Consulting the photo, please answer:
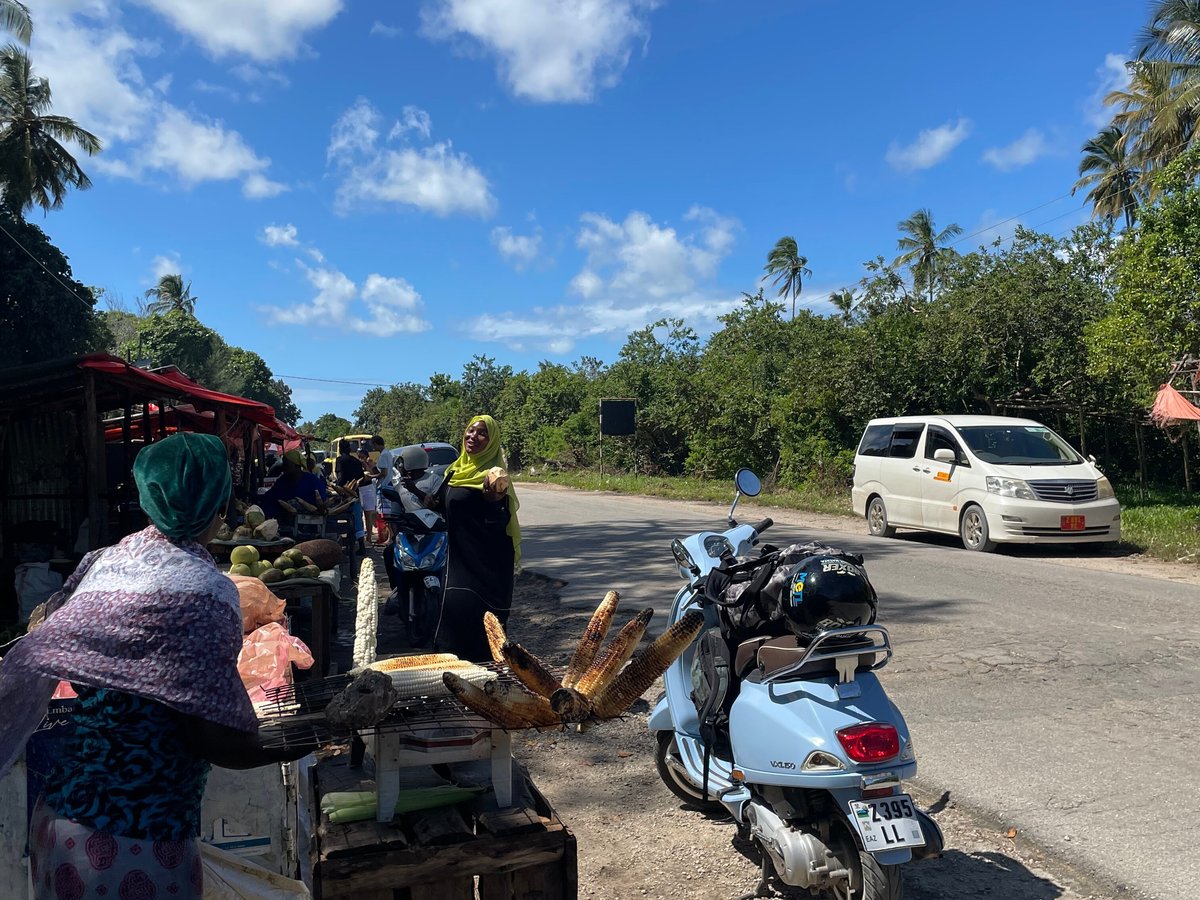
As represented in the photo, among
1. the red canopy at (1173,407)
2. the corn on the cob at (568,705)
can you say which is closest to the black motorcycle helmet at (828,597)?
the corn on the cob at (568,705)

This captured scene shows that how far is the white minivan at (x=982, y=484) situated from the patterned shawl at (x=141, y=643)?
12028mm

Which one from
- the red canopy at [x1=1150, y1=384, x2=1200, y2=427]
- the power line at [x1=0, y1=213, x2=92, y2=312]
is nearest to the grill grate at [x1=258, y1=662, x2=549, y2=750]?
the red canopy at [x1=1150, y1=384, x2=1200, y2=427]

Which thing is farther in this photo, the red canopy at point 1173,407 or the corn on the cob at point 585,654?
the red canopy at point 1173,407

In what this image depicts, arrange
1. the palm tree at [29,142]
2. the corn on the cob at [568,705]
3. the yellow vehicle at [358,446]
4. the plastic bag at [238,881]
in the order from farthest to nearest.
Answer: the palm tree at [29,142] < the yellow vehicle at [358,446] < the corn on the cob at [568,705] < the plastic bag at [238,881]

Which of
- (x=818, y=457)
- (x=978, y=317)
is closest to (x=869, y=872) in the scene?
(x=978, y=317)

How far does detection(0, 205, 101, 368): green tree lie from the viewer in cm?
2439

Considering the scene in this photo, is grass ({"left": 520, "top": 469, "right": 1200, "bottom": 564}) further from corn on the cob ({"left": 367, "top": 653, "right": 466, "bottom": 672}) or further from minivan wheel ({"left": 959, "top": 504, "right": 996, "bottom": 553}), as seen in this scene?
corn on the cob ({"left": 367, "top": 653, "right": 466, "bottom": 672})

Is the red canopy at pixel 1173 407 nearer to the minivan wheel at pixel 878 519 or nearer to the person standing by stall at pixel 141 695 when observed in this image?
the minivan wheel at pixel 878 519

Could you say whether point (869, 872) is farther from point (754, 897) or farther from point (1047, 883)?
point (1047, 883)

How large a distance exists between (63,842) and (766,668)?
2.33m

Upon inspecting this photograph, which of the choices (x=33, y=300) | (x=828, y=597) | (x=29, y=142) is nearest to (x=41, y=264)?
(x=33, y=300)

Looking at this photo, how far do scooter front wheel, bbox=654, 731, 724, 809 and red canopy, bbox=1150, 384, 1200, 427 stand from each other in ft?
43.1

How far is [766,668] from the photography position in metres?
3.36

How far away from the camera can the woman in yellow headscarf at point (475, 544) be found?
559 cm
